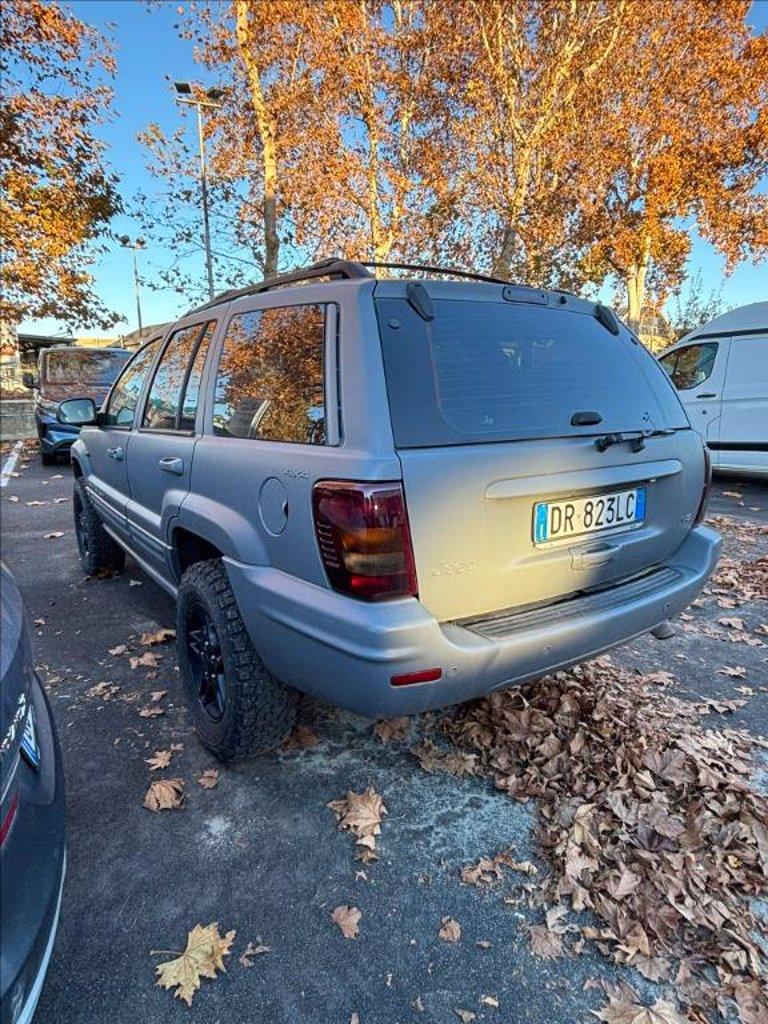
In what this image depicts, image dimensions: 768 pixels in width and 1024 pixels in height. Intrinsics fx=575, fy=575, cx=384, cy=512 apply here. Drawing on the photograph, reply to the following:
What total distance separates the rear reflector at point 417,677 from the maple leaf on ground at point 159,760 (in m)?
1.35

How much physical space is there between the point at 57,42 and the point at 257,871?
15.7 m

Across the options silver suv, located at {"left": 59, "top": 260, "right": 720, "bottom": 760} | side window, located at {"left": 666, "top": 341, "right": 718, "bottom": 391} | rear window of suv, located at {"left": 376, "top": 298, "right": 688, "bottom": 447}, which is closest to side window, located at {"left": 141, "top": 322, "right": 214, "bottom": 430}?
silver suv, located at {"left": 59, "top": 260, "right": 720, "bottom": 760}

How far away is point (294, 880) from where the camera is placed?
187cm

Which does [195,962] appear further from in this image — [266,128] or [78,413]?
[266,128]

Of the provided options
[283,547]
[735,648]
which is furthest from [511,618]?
[735,648]

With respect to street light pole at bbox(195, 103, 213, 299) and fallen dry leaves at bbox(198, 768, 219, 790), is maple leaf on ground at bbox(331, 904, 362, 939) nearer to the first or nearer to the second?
fallen dry leaves at bbox(198, 768, 219, 790)

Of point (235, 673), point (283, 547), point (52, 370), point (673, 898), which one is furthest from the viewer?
point (52, 370)

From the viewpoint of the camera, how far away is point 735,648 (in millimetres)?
3426

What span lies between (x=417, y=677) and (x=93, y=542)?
375 cm

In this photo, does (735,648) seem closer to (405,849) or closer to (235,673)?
(405,849)

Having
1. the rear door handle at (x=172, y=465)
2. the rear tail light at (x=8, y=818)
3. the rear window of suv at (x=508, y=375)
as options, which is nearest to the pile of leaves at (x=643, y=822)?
the rear window of suv at (x=508, y=375)

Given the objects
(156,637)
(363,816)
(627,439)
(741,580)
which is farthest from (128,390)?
(741,580)

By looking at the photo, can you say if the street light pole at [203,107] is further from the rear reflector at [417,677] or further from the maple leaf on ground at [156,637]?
the rear reflector at [417,677]

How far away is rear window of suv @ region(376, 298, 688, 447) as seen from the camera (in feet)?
5.84
